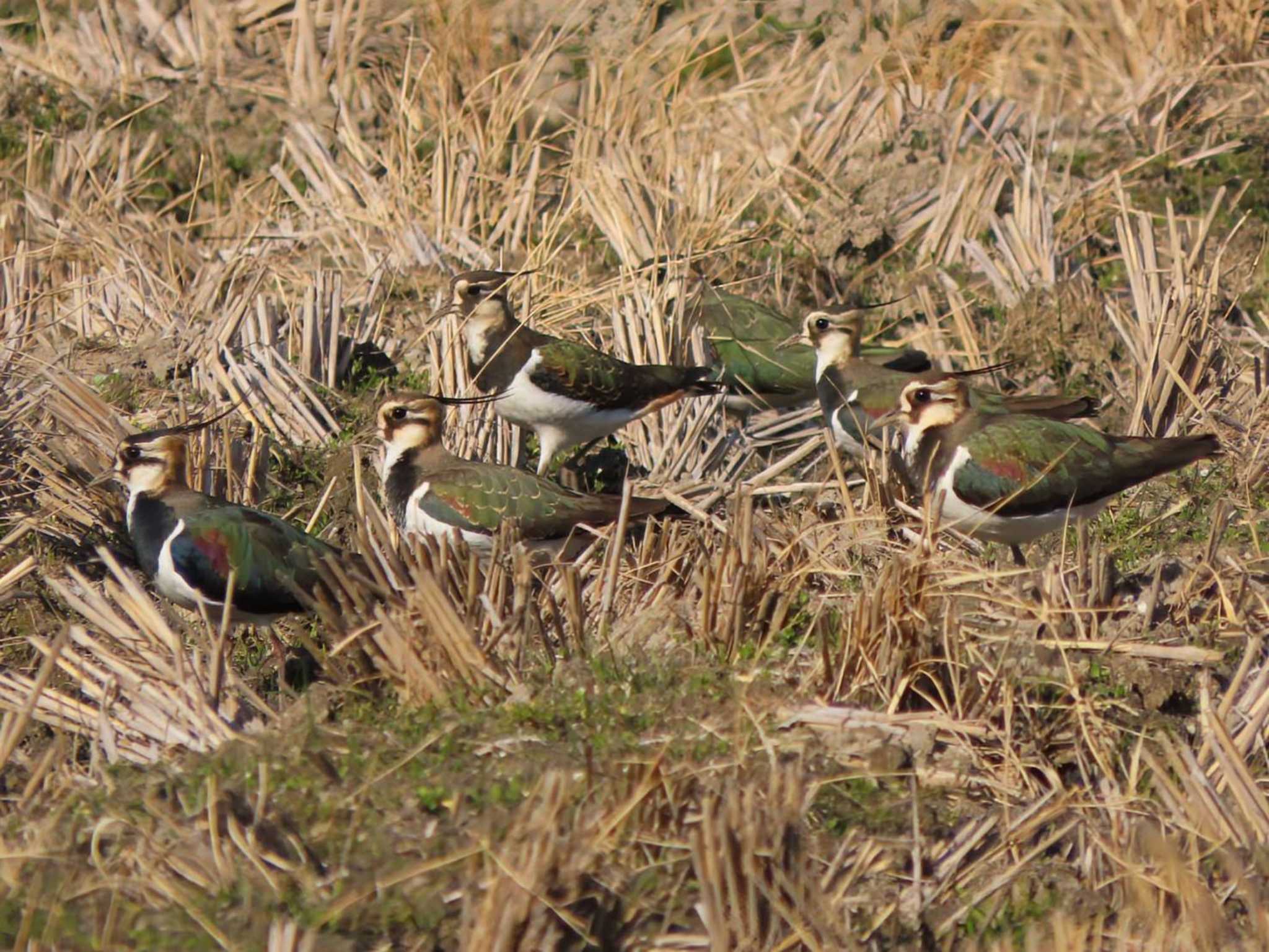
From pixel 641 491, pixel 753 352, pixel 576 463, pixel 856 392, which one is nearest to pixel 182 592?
pixel 641 491

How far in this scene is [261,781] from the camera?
5258 mm

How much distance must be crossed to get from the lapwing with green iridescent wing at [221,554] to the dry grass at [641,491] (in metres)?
0.32

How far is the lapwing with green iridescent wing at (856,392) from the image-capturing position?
868 centimetres

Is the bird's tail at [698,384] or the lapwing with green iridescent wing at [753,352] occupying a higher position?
the bird's tail at [698,384]

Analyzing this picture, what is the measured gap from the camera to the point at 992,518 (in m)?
7.55

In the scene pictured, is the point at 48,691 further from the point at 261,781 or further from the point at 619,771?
the point at 619,771

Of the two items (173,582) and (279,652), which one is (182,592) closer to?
(173,582)

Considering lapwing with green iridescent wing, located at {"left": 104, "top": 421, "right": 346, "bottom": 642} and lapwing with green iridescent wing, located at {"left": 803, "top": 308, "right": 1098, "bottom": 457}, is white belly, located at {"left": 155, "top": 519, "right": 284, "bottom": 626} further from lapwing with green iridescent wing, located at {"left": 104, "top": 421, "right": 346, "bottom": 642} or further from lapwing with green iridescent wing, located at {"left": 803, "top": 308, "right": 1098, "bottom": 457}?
lapwing with green iridescent wing, located at {"left": 803, "top": 308, "right": 1098, "bottom": 457}

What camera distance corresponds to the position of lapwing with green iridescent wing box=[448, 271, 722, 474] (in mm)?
9078

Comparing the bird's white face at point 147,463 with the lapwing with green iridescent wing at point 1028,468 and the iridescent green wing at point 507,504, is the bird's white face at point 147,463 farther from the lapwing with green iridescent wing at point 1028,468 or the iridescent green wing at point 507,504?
the lapwing with green iridescent wing at point 1028,468

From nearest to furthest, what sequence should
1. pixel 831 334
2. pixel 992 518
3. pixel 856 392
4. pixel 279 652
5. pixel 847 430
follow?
1. pixel 279 652
2. pixel 992 518
3. pixel 847 430
4. pixel 856 392
5. pixel 831 334

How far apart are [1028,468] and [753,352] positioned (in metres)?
2.89

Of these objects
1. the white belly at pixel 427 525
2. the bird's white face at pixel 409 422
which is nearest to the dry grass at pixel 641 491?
the white belly at pixel 427 525

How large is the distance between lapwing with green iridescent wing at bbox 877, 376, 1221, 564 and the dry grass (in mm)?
220
